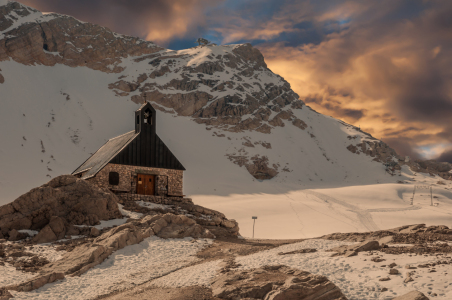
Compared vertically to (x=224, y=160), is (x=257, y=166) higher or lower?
lower

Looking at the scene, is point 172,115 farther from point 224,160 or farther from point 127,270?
point 127,270

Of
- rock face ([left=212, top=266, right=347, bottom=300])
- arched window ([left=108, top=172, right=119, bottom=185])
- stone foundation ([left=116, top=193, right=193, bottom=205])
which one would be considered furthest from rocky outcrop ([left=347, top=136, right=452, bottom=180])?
rock face ([left=212, top=266, right=347, bottom=300])

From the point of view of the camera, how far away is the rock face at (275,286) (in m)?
9.66

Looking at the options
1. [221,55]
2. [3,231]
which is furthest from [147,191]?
[221,55]

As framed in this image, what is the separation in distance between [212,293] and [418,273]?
5951 millimetres

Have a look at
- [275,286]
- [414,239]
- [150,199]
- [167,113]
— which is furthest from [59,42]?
[275,286]

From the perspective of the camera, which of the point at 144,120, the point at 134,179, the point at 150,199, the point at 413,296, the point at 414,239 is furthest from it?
the point at 144,120

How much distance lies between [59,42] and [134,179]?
8666 centimetres

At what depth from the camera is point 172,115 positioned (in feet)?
308

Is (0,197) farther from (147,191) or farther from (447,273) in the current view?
(447,273)

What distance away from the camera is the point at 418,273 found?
10062mm

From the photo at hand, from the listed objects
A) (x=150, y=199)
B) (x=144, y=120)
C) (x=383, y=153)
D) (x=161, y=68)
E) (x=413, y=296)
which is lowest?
(x=413, y=296)

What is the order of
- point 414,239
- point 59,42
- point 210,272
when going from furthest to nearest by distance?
point 59,42, point 414,239, point 210,272

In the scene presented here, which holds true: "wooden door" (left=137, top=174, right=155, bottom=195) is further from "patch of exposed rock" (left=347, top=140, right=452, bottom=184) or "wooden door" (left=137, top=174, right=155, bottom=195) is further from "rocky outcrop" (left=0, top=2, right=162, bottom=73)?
"patch of exposed rock" (left=347, top=140, right=452, bottom=184)
